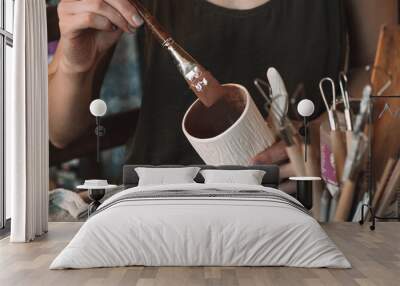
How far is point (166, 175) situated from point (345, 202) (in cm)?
216

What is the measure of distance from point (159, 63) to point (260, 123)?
56.7 inches

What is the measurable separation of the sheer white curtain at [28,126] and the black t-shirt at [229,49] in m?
1.36

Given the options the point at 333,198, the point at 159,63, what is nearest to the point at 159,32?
the point at 159,63

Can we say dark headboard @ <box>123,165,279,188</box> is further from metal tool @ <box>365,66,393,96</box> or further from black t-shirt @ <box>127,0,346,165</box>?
metal tool @ <box>365,66,393,96</box>

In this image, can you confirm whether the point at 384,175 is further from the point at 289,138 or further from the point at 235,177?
the point at 235,177

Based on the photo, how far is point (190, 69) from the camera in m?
7.28

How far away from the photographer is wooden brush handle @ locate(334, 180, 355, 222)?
23.5 ft

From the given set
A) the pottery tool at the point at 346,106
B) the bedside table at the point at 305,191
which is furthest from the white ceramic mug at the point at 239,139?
the pottery tool at the point at 346,106

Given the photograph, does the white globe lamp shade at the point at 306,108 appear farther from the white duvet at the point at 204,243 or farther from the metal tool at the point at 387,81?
the white duvet at the point at 204,243

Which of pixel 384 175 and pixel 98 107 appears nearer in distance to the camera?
pixel 98 107

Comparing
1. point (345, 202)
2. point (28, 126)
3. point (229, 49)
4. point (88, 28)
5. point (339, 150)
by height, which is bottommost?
point (345, 202)

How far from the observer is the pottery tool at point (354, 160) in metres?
7.11

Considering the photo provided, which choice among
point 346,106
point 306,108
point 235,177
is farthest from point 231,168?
point 346,106

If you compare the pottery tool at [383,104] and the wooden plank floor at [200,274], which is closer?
the wooden plank floor at [200,274]
